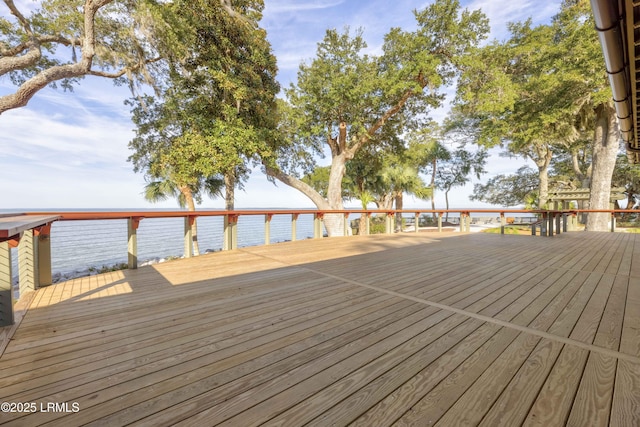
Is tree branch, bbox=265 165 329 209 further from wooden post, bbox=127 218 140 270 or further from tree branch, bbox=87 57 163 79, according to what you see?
wooden post, bbox=127 218 140 270

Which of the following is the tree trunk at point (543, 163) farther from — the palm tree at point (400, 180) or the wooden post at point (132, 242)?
the wooden post at point (132, 242)

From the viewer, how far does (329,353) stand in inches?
62.5

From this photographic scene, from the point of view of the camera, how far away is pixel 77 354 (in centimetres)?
157

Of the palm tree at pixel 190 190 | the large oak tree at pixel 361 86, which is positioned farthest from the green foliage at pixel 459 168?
the palm tree at pixel 190 190

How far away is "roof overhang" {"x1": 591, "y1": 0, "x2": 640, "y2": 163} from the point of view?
7.04 ft

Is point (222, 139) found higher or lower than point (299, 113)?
lower

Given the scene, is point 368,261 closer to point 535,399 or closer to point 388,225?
point 535,399

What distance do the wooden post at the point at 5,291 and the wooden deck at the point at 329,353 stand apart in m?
0.13

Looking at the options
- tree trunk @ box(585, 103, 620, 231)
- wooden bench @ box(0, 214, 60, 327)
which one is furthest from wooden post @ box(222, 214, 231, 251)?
tree trunk @ box(585, 103, 620, 231)

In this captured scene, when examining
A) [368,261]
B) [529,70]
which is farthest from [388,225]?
[529,70]

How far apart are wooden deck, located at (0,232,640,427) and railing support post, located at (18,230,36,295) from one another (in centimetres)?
19

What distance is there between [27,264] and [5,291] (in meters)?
1.07

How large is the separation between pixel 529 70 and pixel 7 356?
18.1 meters

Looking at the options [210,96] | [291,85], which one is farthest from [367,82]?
[210,96]
